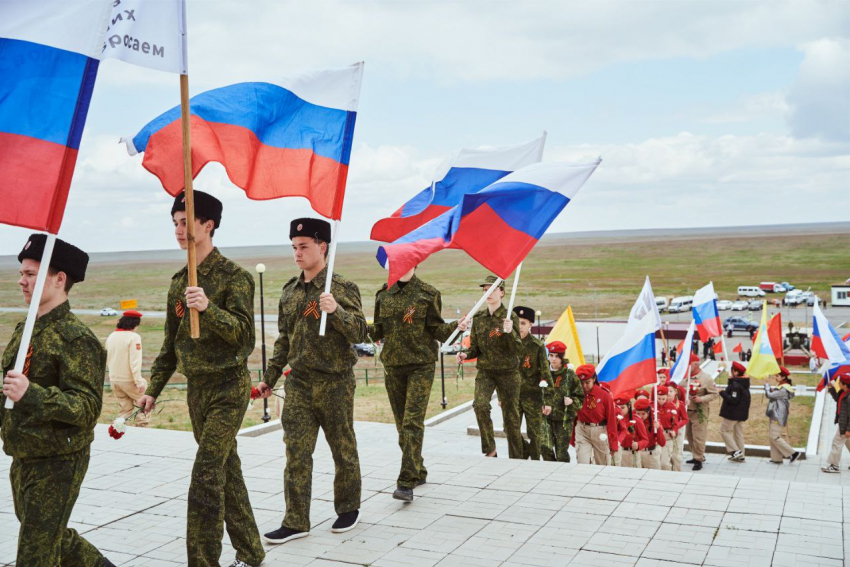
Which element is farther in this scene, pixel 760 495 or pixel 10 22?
pixel 760 495

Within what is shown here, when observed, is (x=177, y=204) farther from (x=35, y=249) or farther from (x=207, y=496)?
(x=207, y=496)

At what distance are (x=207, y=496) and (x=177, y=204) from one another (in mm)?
1872

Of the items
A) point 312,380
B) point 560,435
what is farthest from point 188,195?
point 560,435

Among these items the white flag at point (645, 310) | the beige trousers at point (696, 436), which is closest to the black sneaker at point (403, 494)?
the white flag at point (645, 310)

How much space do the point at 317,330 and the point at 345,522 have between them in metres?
1.56

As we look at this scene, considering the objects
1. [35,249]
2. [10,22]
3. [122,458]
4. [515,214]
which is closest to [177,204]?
[35,249]

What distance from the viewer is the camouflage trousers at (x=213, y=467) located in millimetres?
5457

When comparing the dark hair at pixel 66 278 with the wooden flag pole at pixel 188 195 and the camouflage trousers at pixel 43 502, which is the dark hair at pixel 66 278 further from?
the camouflage trousers at pixel 43 502

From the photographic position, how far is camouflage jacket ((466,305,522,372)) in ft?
33.0

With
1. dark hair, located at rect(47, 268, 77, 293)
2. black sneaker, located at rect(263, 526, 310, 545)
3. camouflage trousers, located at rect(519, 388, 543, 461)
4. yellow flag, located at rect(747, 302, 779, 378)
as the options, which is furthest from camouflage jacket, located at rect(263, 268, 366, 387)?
yellow flag, located at rect(747, 302, 779, 378)

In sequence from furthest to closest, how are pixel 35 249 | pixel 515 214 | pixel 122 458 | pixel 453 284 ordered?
pixel 453 284
pixel 122 458
pixel 515 214
pixel 35 249

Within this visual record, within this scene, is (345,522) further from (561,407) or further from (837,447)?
(837,447)

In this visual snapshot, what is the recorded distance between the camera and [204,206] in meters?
5.67

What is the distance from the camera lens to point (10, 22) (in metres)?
4.34
